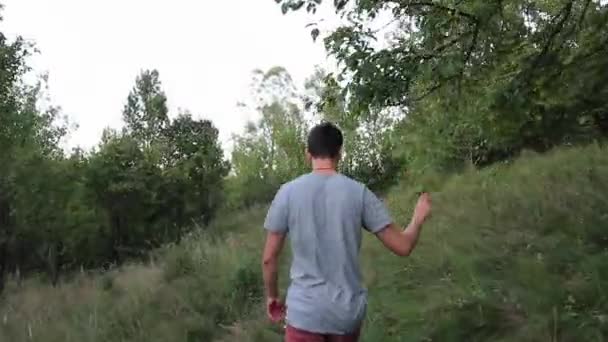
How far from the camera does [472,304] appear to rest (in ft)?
19.5

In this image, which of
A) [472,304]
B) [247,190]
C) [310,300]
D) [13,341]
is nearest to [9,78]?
[13,341]

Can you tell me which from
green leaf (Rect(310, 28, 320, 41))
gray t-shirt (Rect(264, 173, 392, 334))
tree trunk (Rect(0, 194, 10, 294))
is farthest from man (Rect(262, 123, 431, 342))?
tree trunk (Rect(0, 194, 10, 294))

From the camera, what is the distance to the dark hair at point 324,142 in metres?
3.57

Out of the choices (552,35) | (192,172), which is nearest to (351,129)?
(552,35)

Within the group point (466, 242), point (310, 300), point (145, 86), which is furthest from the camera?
point (145, 86)

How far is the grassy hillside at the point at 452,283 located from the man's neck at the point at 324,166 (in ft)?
8.28

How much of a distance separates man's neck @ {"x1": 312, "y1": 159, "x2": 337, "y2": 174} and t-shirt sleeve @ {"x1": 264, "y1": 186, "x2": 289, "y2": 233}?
188mm

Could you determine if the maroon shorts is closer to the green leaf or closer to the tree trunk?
the green leaf

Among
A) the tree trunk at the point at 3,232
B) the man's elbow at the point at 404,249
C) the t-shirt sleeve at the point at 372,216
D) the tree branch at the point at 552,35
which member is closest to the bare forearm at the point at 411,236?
the man's elbow at the point at 404,249

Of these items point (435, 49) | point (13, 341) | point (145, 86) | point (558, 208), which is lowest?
point (13, 341)

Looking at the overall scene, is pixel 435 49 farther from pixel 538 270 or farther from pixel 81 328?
pixel 81 328

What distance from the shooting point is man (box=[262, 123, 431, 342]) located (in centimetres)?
339

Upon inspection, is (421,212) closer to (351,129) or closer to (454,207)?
(454,207)

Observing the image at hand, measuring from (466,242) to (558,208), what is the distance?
41.8 inches
